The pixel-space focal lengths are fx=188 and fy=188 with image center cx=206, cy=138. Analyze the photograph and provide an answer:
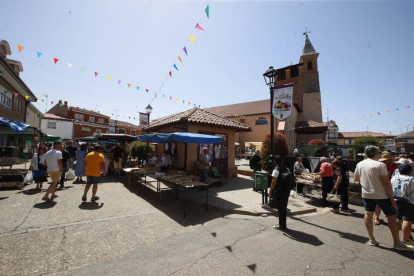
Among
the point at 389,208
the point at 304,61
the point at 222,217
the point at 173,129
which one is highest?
the point at 304,61

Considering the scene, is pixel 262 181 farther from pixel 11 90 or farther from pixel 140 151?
pixel 11 90

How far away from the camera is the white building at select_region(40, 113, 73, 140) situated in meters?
38.2

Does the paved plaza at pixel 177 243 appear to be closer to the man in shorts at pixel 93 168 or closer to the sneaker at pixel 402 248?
the sneaker at pixel 402 248

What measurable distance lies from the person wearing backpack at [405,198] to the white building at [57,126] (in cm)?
4740

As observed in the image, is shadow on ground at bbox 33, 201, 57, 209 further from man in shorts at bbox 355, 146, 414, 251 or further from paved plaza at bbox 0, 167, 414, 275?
man in shorts at bbox 355, 146, 414, 251

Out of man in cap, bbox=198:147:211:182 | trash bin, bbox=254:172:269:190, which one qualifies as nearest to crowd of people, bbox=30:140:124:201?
man in cap, bbox=198:147:211:182

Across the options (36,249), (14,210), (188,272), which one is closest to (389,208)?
(188,272)

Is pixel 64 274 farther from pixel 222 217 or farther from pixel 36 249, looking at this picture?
pixel 222 217

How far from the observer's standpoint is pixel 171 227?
14.4 ft

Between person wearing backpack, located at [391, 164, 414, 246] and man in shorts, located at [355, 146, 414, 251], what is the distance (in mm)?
288

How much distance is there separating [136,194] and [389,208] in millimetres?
7326

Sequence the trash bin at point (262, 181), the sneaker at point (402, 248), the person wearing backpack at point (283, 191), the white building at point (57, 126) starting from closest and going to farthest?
1. the sneaker at point (402, 248)
2. the person wearing backpack at point (283, 191)
3. the trash bin at point (262, 181)
4. the white building at point (57, 126)

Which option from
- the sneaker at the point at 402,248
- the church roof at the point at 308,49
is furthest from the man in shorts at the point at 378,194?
the church roof at the point at 308,49

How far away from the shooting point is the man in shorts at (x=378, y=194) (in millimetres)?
3414
